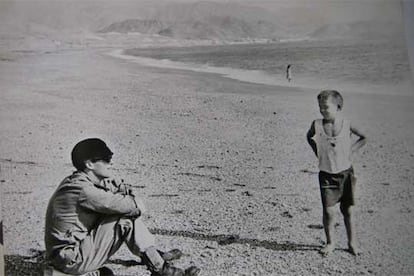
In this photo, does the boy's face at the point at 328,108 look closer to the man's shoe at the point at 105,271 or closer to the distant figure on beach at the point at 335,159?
the distant figure on beach at the point at 335,159

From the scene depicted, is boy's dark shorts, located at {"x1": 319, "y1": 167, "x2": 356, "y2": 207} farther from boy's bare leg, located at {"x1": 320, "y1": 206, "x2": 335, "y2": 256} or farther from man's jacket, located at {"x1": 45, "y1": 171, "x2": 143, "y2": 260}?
man's jacket, located at {"x1": 45, "y1": 171, "x2": 143, "y2": 260}

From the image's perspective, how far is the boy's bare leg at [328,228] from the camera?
2240 millimetres

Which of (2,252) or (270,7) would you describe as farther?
(270,7)

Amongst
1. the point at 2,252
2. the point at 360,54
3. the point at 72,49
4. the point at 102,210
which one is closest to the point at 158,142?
the point at 102,210

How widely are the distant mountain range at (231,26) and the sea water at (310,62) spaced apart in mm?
48

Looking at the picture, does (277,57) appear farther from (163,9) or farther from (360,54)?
(163,9)

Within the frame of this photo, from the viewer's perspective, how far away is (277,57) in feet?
8.20

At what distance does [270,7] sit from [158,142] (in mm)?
830

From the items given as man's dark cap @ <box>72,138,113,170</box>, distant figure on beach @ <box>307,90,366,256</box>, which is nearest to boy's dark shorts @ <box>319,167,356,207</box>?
distant figure on beach @ <box>307,90,366,256</box>

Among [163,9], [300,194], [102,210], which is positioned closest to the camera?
[102,210]

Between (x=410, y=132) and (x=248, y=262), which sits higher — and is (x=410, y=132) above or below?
above

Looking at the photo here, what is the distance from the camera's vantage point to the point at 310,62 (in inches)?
97.3

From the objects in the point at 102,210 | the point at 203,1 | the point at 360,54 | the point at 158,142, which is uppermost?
the point at 203,1

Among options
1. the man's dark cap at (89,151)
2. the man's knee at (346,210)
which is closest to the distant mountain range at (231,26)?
the man's dark cap at (89,151)
